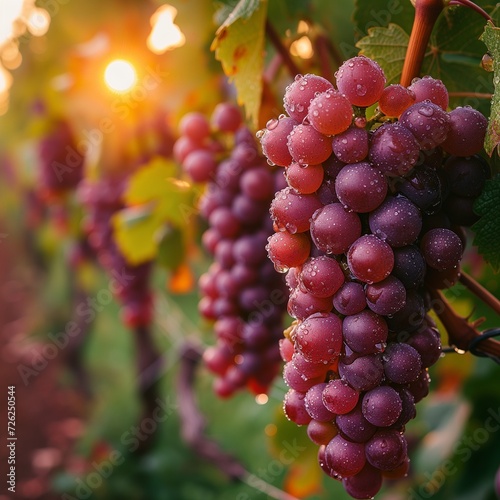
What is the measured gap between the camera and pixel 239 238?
104cm

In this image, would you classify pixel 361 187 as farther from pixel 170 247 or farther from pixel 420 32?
pixel 170 247

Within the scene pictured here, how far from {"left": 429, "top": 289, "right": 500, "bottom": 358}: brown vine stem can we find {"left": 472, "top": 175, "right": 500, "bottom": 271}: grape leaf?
0.07 metres

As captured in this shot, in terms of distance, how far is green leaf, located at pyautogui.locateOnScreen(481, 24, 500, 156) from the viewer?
1.72ft

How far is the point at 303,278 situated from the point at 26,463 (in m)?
2.92

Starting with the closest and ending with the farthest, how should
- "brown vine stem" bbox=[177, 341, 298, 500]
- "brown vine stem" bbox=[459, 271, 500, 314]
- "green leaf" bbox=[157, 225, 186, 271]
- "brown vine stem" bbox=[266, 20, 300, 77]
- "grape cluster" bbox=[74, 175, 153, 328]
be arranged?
"brown vine stem" bbox=[459, 271, 500, 314], "brown vine stem" bbox=[266, 20, 300, 77], "green leaf" bbox=[157, 225, 186, 271], "brown vine stem" bbox=[177, 341, 298, 500], "grape cluster" bbox=[74, 175, 153, 328]

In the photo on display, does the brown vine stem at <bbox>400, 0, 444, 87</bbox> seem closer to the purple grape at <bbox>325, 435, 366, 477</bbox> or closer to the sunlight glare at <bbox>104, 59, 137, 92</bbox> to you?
the purple grape at <bbox>325, 435, 366, 477</bbox>

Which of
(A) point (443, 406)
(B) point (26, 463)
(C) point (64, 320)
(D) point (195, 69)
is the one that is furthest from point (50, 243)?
(A) point (443, 406)

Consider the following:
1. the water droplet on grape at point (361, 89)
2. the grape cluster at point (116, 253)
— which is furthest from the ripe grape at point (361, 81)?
the grape cluster at point (116, 253)

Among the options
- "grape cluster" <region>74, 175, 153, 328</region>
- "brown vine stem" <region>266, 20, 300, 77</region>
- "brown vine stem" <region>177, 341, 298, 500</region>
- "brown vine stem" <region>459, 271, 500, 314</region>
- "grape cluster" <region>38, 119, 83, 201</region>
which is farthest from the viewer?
"grape cluster" <region>38, 119, 83, 201</region>

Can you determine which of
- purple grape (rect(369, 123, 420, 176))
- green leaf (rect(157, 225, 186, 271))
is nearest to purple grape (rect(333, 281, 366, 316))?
purple grape (rect(369, 123, 420, 176))

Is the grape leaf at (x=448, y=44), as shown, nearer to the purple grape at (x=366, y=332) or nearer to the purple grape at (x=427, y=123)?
the purple grape at (x=427, y=123)

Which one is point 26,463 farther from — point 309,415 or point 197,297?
point 309,415

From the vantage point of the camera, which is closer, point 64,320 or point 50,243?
point 50,243

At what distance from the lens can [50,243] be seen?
12.2 ft
